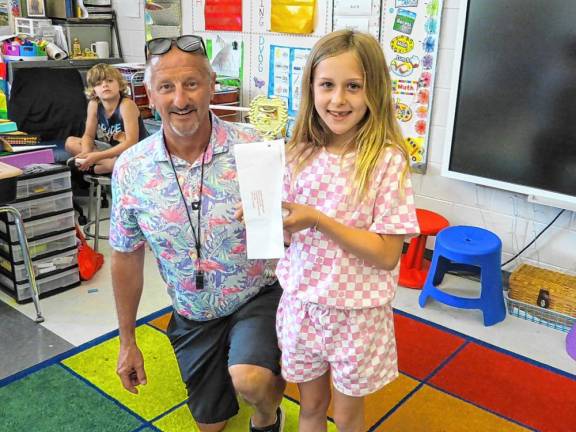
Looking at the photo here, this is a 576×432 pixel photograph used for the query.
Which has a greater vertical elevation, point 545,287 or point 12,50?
point 12,50

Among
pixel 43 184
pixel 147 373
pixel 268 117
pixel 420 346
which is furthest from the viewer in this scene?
pixel 43 184

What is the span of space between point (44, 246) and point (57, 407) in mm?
1030

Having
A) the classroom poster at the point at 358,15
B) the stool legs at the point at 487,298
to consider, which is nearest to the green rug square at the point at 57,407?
the stool legs at the point at 487,298

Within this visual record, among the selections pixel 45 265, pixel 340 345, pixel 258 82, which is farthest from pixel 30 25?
pixel 340 345

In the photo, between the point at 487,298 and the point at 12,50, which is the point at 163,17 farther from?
the point at 487,298

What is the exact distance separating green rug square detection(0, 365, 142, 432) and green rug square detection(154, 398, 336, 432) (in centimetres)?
10

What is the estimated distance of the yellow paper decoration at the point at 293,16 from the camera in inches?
133

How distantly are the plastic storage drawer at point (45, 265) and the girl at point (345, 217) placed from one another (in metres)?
1.72

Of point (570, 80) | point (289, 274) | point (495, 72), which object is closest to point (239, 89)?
point (495, 72)

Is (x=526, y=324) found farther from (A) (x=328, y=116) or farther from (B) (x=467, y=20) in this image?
(A) (x=328, y=116)

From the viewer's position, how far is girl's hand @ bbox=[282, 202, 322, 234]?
4.01ft

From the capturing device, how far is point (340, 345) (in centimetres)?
139

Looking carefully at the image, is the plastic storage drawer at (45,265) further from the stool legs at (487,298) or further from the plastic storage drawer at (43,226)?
the stool legs at (487,298)

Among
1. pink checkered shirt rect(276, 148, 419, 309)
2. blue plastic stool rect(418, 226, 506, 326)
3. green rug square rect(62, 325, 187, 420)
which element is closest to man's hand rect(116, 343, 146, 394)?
green rug square rect(62, 325, 187, 420)
